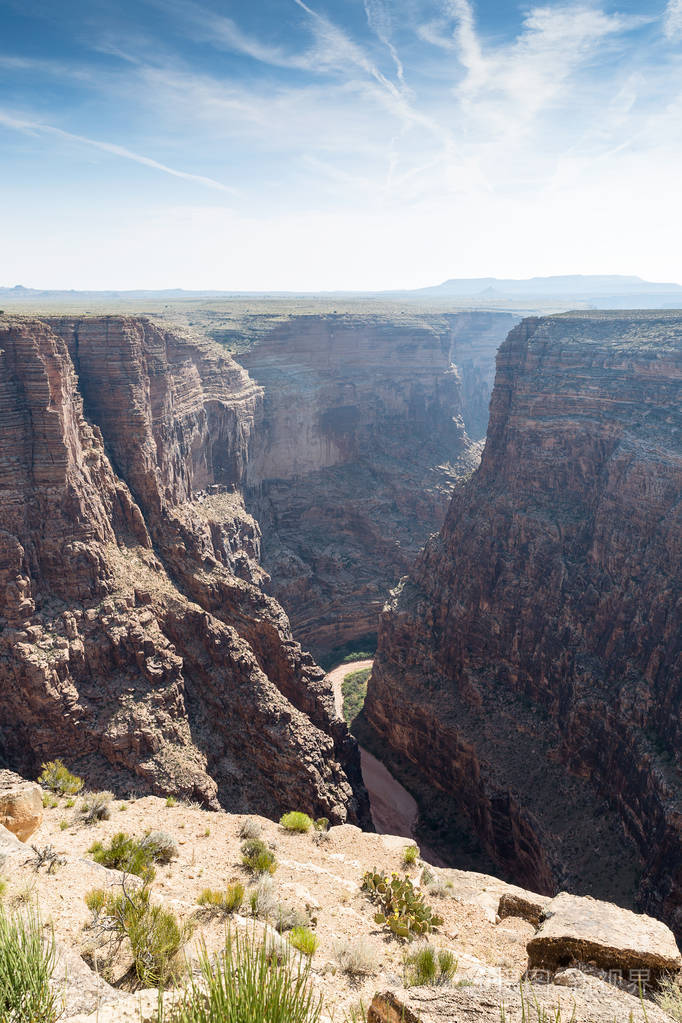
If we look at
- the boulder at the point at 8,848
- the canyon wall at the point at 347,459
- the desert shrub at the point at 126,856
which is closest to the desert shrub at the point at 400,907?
the desert shrub at the point at 126,856

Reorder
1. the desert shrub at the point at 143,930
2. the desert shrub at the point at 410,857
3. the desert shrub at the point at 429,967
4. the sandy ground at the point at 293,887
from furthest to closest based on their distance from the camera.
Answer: the desert shrub at the point at 410,857, the sandy ground at the point at 293,887, the desert shrub at the point at 429,967, the desert shrub at the point at 143,930

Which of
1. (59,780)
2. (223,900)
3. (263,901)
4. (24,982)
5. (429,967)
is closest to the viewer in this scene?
(24,982)

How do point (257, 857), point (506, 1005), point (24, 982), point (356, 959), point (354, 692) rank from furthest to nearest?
point (354, 692) < point (257, 857) < point (356, 959) < point (506, 1005) < point (24, 982)

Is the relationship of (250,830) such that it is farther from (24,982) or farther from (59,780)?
(24,982)

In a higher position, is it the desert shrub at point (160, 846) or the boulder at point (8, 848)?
the boulder at point (8, 848)

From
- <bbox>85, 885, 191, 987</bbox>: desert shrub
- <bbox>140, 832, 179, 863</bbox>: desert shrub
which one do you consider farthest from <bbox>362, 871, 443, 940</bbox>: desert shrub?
<bbox>140, 832, 179, 863</bbox>: desert shrub

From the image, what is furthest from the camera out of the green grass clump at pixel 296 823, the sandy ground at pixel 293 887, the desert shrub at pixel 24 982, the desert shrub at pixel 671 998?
the green grass clump at pixel 296 823

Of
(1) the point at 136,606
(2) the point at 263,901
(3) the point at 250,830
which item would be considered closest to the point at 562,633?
(1) the point at 136,606

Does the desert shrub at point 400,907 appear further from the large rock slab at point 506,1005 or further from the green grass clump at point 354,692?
the green grass clump at point 354,692
